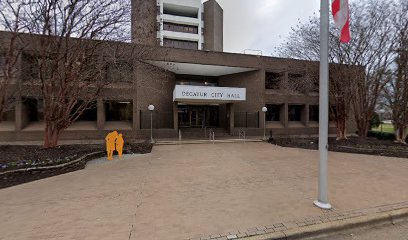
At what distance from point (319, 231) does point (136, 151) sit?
32.5 feet

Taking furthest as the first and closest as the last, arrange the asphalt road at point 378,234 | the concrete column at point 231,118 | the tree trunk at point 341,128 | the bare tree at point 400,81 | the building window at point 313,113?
the building window at point 313,113
the concrete column at point 231,118
the tree trunk at point 341,128
the bare tree at point 400,81
the asphalt road at point 378,234

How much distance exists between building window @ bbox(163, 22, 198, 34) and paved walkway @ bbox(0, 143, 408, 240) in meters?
35.9

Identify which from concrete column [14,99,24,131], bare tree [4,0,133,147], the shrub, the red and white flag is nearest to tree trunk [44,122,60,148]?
bare tree [4,0,133,147]

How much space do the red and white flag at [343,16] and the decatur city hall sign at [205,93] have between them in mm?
12407

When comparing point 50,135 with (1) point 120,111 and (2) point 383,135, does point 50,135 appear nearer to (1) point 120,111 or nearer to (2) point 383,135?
(1) point 120,111

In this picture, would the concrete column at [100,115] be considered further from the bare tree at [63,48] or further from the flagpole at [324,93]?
the flagpole at [324,93]

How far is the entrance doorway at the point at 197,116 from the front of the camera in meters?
23.2

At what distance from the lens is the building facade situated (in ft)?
52.5

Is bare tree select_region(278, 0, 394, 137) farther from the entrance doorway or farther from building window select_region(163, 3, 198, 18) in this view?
building window select_region(163, 3, 198, 18)

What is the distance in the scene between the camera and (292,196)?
488 cm

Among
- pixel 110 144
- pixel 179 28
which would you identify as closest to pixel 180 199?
pixel 110 144

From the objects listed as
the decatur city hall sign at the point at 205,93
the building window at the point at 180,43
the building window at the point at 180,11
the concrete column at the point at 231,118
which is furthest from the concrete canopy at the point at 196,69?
the building window at the point at 180,11

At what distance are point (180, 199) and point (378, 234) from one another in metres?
3.82

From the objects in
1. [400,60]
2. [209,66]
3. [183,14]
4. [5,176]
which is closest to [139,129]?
[209,66]
